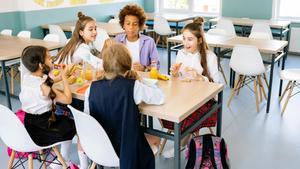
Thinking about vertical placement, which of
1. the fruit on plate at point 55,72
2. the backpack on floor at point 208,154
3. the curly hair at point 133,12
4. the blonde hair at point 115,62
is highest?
the curly hair at point 133,12

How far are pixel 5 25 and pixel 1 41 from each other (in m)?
1.19

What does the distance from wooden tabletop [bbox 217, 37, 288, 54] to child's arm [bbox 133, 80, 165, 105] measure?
2.07 meters

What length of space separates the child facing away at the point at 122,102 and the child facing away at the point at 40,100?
1.19 ft

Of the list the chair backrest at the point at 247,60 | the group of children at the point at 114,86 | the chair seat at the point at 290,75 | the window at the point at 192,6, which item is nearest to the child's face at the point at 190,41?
the group of children at the point at 114,86

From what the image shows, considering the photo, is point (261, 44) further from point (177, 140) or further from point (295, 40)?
point (295, 40)

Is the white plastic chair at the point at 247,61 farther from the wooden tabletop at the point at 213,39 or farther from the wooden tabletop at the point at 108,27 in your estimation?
the wooden tabletop at the point at 108,27

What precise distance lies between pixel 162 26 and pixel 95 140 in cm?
471

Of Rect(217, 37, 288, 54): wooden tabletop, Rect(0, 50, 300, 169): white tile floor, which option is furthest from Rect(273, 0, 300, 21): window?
Rect(0, 50, 300, 169): white tile floor

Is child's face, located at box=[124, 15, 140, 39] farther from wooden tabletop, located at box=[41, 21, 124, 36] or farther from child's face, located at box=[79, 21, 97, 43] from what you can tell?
wooden tabletop, located at box=[41, 21, 124, 36]

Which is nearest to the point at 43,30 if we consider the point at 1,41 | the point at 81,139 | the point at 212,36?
the point at 1,41

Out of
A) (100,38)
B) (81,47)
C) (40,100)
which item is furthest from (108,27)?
(40,100)

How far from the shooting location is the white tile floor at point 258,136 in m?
2.67

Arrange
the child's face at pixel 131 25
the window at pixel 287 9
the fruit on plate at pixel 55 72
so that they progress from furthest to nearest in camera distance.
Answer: the window at pixel 287 9 → the child's face at pixel 131 25 → the fruit on plate at pixel 55 72

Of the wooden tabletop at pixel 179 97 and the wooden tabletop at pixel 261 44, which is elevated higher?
the wooden tabletop at pixel 261 44
